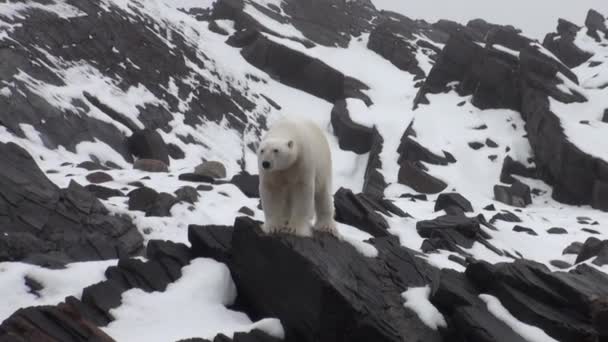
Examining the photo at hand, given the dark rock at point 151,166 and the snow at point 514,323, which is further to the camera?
the dark rock at point 151,166

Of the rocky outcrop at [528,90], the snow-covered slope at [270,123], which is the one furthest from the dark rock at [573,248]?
the rocky outcrop at [528,90]

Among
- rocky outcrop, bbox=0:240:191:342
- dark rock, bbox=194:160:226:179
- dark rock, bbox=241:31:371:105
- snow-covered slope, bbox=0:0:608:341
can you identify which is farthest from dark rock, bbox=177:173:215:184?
dark rock, bbox=241:31:371:105

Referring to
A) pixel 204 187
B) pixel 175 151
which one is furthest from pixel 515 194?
pixel 204 187

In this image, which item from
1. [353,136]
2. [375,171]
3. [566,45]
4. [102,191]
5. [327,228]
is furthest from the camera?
[566,45]

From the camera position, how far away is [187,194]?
1541 centimetres

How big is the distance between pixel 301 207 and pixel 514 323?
3438mm

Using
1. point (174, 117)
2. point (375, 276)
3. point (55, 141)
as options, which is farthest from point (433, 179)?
point (375, 276)

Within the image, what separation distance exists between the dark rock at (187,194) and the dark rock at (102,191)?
1.47 meters

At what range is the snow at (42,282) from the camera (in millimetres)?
8162

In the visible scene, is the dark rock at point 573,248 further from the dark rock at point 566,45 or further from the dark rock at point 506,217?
the dark rock at point 566,45

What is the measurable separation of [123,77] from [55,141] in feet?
31.5

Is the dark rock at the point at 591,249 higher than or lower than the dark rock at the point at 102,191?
higher

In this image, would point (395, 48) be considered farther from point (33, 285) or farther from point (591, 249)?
point (33, 285)

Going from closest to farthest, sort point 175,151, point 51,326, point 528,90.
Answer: point 51,326 → point 175,151 → point 528,90
